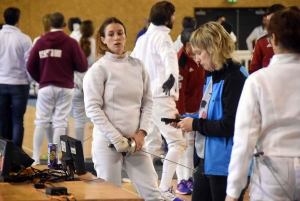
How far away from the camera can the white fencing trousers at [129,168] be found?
3766 mm

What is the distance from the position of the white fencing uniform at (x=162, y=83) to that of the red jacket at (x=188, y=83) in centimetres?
26

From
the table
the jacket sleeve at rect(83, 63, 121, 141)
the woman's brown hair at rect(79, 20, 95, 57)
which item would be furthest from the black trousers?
the woman's brown hair at rect(79, 20, 95, 57)

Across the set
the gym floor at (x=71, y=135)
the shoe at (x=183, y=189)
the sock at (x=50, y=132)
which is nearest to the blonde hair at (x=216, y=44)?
the gym floor at (x=71, y=135)

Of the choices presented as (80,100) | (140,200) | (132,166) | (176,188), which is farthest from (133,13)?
(140,200)

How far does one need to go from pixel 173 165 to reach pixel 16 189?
2306 mm

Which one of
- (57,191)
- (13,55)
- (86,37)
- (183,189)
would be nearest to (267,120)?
(57,191)

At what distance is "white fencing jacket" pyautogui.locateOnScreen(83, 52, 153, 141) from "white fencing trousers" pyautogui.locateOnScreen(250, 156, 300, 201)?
1.36 meters

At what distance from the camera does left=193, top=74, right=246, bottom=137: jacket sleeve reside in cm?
305

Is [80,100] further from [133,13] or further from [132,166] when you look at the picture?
[133,13]

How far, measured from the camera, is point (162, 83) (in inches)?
208

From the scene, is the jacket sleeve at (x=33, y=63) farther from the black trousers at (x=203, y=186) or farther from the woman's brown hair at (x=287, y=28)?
the woman's brown hair at (x=287, y=28)

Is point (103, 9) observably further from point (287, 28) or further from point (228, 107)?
point (287, 28)

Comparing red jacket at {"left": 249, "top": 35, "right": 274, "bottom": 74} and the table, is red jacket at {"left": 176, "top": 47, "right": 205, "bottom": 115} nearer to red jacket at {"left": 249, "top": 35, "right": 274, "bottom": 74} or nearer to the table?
red jacket at {"left": 249, "top": 35, "right": 274, "bottom": 74}

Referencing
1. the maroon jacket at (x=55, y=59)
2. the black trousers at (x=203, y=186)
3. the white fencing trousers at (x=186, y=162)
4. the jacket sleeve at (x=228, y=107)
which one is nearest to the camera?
the jacket sleeve at (x=228, y=107)
